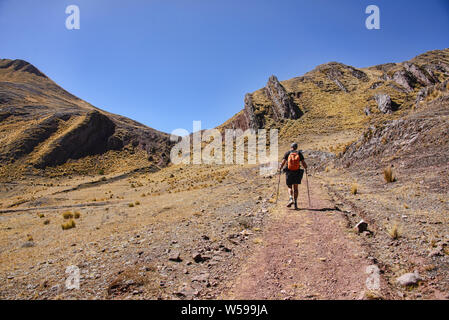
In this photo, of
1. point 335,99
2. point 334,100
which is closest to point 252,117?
point 334,100

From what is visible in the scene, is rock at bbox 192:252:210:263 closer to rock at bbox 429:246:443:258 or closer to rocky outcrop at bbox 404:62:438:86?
rock at bbox 429:246:443:258

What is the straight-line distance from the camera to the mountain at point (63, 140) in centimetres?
5197

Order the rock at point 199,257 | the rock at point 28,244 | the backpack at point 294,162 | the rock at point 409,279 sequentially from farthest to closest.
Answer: the backpack at point 294,162, the rock at point 28,244, the rock at point 199,257, the rock at point 409,279

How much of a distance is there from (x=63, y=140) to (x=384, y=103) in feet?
252

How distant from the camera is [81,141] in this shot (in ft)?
209

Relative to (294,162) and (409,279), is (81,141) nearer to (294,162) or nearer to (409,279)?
(294,162)

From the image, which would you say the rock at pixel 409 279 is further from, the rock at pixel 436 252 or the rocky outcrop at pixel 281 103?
the rocky outcrop at pixel 281 103

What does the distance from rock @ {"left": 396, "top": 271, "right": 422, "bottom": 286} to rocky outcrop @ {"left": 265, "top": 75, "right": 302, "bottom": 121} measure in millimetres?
54683

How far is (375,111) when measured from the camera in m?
45.6

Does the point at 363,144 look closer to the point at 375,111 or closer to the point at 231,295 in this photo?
the point at 231,295

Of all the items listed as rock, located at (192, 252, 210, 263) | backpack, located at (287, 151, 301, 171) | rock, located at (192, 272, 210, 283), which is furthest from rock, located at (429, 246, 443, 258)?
backpack, located at (287, 151, 301, 171)

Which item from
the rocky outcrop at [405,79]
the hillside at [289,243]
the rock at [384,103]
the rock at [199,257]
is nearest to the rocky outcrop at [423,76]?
the rocky outcrop at [405,79]
